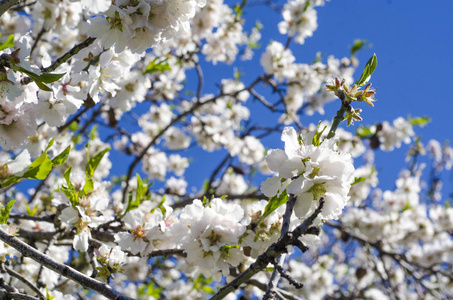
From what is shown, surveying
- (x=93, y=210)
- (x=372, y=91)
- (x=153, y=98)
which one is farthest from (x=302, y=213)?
(x=153, y=98)

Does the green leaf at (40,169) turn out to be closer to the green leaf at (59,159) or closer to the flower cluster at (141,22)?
the green leaf at (59,159)

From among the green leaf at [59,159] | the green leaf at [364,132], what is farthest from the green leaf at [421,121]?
the green leaf at [59,159]

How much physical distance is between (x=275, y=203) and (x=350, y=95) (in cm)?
56

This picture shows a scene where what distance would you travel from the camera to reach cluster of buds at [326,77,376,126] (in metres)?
1.55

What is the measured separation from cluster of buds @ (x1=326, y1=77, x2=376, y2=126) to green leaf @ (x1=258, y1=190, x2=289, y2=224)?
408mm

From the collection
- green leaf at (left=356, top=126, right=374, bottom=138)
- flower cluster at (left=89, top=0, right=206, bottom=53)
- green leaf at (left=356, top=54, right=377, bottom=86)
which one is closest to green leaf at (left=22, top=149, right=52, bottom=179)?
flower cluster at (left=89, top=0, right=206, bottom=53)

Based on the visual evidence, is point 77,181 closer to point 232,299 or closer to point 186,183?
point 232,299

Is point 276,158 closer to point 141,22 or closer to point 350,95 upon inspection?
point 350,95

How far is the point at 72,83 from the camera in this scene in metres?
1.93

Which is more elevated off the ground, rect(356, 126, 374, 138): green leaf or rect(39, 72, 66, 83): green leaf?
rect(356, 126, 374, 138): green leaf

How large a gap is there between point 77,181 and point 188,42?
→ 10.8 ft

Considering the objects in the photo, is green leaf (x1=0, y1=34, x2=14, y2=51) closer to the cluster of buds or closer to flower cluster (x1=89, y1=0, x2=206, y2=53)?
flower cluster (x1=89, y1=0, x2=206, y2=53)

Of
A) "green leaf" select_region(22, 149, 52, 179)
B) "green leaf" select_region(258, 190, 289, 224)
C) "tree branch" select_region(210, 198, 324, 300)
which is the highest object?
"green leaf" select_region(258, 190, 289, 224)

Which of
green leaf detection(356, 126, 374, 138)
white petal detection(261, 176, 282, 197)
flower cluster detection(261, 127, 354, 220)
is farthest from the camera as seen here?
green leaf detection(356, 126, 374, 138)
